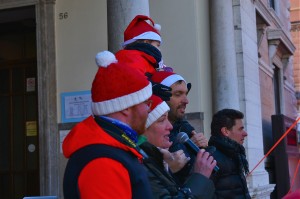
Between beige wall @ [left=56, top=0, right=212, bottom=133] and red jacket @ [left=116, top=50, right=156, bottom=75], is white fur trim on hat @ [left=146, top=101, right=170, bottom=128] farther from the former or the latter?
beige wall @ [left=56, top=0, right=212, bottom=133]

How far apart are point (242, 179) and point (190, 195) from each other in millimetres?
1971

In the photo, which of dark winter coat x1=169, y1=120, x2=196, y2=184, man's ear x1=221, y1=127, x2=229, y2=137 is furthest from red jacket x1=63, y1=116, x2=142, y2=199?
man's ear x1=221, y1=127, x2=229, y2=137

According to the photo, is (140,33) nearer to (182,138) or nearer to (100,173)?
(182,138)

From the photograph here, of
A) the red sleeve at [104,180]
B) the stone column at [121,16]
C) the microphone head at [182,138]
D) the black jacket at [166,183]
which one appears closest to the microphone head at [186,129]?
the microphone head at [182,138]

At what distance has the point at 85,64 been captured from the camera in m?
7.41

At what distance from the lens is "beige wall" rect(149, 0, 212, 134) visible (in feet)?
23.7

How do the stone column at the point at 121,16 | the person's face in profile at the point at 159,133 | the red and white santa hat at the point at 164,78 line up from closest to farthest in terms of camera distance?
the person's face in profile at the point at 159,133
the red and white santa hat at the point at 164,78
the stone column at the point at 121,16

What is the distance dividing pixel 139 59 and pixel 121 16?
89.9 inches

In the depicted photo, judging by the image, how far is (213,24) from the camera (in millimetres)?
7906

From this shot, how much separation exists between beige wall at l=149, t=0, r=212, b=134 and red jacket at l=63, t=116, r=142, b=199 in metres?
4.95

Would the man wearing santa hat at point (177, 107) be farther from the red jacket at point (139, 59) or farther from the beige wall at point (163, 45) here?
the beige wall at point (163, 45)

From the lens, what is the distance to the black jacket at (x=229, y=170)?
4430mm

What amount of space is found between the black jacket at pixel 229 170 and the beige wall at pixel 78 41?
10.2ft

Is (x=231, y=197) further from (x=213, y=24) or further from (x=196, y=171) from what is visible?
(x=213, y=24)
